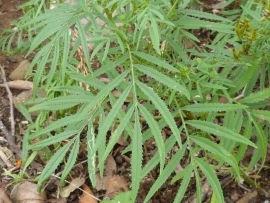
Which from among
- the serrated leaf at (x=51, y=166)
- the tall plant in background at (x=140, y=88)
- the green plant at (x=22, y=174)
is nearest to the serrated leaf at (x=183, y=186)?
the tall plant in background at (x=140, y=88)

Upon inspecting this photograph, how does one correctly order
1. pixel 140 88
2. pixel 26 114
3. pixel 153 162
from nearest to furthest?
1. pixel 140 88
2. pixel 153 162
3. pixel 26 114

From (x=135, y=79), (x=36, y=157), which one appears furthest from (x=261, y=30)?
(x=36, y=157)

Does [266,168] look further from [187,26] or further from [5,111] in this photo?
[5,111]

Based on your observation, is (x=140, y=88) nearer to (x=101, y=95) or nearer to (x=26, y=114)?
(x=101, y=95)

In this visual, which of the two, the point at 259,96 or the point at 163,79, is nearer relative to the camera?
the point at 163,79

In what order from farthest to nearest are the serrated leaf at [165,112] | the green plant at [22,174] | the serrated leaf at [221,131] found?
the green plant at [22,174], the serrated leaf at [221,131], the serrated leaf at [165,112]

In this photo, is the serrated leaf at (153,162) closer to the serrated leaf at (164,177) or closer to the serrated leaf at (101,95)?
the serrated leaf at (164,177)

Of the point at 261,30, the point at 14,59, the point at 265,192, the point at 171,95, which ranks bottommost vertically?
the point at 265,192

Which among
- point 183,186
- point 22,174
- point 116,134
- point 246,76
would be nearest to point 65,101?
point 116,134

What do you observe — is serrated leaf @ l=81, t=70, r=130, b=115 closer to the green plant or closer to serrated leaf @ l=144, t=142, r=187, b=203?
serrated leaf @ l=144, t=142, r=187, b=203
